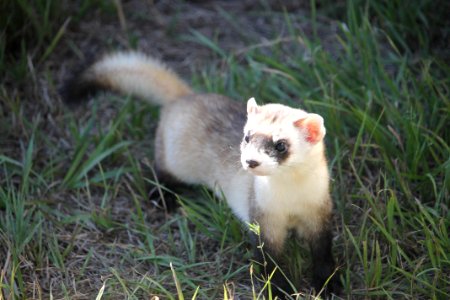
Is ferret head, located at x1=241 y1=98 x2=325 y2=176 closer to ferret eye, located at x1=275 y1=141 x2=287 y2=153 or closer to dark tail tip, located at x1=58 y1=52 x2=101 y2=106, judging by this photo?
ferret eye, located at x1=275 y1=141 x2=287 y2=153

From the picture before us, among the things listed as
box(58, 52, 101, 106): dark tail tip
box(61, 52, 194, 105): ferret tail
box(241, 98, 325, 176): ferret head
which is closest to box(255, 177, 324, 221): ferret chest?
box(241, 98, 325, 176): ferret head

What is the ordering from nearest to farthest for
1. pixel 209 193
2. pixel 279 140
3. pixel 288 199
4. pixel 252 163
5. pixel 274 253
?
pixel 252 163, pixel 279 140, pixel 288 199, pixel 274 253, pixel 209 193

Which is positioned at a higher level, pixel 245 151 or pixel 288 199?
pixel 245 151

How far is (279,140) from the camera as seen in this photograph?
313 centimetres

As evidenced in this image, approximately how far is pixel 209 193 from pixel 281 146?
1.19 metres

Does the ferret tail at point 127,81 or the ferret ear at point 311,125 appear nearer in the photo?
the ferret ear at point 311,125

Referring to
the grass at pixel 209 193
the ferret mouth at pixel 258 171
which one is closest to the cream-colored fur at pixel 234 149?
the ferret mouth at pixel 258 171

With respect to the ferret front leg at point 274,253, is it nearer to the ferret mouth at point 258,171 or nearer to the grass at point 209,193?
the grass at point 209,193

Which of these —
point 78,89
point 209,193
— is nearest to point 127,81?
point 78,89

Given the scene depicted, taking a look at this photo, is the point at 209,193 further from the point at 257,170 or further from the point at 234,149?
the point at 257,170

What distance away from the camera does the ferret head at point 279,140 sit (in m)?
3.06

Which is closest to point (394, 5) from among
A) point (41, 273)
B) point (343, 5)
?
point (343, 5)

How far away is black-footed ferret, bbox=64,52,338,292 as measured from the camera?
317 cm

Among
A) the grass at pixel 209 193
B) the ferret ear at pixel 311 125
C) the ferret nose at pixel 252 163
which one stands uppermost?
the ferret ear at pixel 311 125
